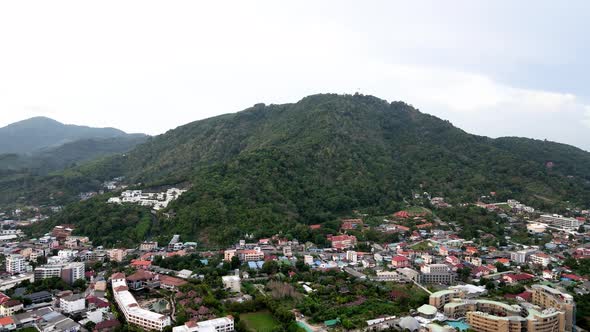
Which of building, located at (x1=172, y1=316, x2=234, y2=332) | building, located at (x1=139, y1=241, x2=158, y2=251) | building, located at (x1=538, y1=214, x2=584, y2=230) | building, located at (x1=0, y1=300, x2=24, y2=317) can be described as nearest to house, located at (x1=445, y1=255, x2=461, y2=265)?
building, located at (x1=538, y1=214, x2=584, y2=230)

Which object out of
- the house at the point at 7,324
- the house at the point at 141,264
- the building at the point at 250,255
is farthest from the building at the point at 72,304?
the building at the point at 250,255

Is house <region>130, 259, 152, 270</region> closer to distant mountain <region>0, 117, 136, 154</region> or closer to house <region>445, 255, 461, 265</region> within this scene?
house <region>445, 255, 461, 265</region>

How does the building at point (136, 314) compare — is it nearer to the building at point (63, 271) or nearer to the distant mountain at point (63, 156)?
the building at point (63, 271)

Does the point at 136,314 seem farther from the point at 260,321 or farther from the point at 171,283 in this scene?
the point at 260,321

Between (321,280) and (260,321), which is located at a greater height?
(321,280)

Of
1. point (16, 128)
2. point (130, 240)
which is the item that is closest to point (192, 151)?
point (130, 240)

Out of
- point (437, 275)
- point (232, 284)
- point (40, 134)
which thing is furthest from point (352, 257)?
point (40, 134)
